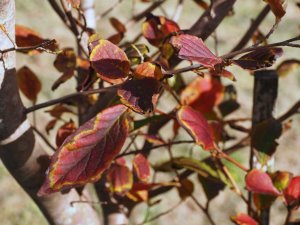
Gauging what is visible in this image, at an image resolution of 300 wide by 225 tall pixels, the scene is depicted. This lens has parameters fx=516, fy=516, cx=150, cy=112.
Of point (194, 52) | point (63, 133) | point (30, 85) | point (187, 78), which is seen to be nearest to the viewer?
point (194, 52)

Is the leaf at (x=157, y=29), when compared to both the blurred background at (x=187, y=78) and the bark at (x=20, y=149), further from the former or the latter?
the blurred background at (x=187, y=78)

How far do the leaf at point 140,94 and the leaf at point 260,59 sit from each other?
9 centimetres

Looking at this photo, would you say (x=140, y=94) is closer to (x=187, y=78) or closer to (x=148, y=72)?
(x=148, y=72)

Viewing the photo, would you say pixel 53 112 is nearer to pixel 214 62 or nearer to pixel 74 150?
pixel 74 150

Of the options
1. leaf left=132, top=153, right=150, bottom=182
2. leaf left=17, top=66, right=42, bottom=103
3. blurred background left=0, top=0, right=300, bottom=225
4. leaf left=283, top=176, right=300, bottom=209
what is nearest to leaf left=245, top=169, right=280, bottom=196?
leaf left=283, top=176, right=300, bottom=209

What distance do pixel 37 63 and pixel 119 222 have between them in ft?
6.10

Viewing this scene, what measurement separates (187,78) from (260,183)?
207 cm

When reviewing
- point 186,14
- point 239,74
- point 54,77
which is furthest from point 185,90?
point 186,14

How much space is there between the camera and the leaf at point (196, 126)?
0.67m

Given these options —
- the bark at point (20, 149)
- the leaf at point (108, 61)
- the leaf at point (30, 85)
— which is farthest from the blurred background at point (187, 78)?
the leaf at point (108, 61)

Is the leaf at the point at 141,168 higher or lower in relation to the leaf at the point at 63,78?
lower

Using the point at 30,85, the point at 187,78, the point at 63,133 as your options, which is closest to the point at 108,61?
the point at 63,133

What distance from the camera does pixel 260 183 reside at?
0.73 metres

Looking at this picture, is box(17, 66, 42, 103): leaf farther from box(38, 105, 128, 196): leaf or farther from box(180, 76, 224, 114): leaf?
box(38, 105, 128, 196): leaf
